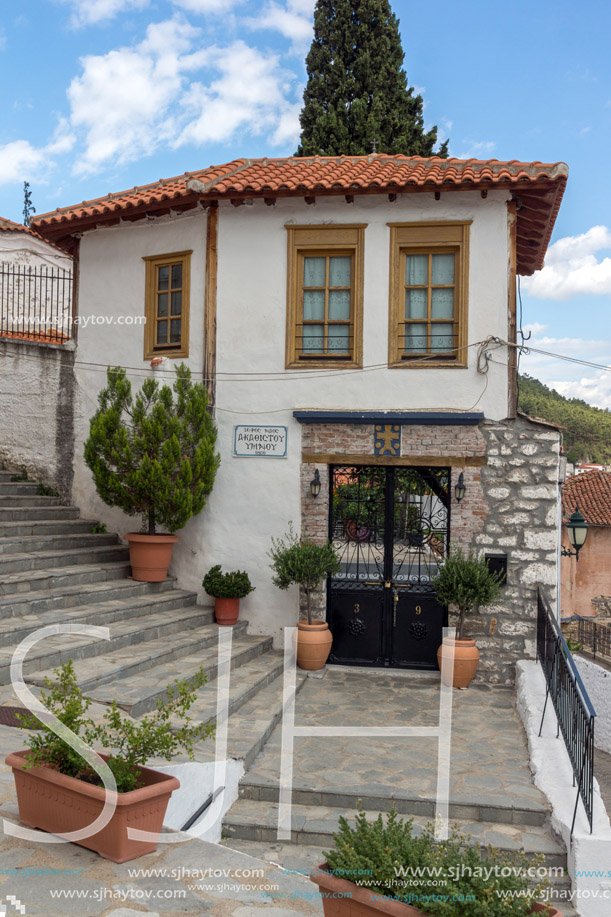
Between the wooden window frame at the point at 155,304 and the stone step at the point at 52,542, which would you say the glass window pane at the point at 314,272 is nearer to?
the wooden window frame at the point at 155,304

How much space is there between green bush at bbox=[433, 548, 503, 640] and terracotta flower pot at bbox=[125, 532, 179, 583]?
3.44 m

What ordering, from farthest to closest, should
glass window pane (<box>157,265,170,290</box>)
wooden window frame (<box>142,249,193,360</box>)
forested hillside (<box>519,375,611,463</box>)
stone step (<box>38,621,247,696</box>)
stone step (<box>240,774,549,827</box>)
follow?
forested hillside (<box>519,375,611,463</box>) < glass window pane (<box>157,265,170,290</box>) < wooden window frame (<box>142,249,193,360</box>) < stone step (<box>38,621,247,696</box>) < stone step (<box>240,774,549,827</box>)

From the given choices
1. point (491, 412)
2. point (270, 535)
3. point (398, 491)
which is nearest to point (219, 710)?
point (270, 535)

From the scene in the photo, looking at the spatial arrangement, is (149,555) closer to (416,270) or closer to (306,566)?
(306,566)

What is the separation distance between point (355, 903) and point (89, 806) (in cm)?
136

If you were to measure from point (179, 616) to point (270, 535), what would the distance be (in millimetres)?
1577

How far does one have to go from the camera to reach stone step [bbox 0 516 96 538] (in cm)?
948

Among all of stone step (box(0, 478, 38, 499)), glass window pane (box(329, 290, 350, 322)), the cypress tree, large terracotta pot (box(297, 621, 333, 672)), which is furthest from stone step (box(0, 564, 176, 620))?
the cypress tree

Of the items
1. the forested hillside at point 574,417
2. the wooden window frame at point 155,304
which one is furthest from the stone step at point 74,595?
the forested hillside at point 574,417

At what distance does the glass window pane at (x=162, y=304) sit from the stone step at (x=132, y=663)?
4395 mm

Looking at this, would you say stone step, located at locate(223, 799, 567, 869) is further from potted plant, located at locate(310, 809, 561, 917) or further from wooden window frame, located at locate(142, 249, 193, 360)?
wooden window frame, located at locate(142, 249, 193, 360)

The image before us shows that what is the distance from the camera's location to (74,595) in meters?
8.18

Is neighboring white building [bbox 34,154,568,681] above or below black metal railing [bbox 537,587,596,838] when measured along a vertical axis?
above

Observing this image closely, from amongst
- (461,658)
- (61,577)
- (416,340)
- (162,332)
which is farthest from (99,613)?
(416,340)
